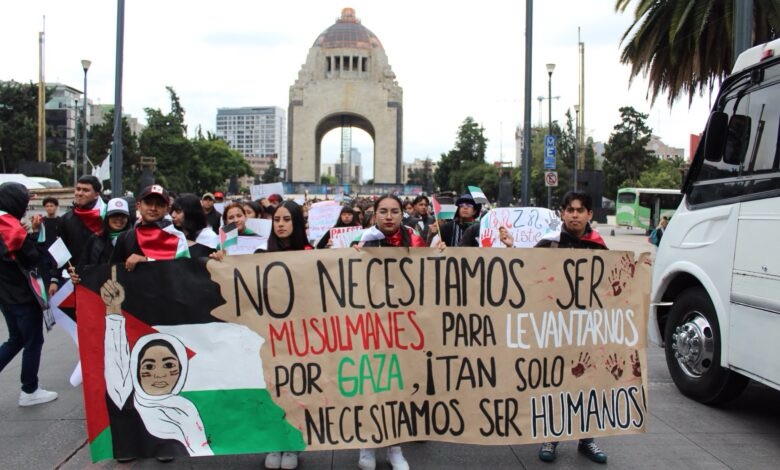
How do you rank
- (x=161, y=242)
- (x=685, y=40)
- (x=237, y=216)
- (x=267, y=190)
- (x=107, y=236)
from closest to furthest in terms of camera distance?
1. (x=161, y=242)
2. (x=107, y=236)
3. (x=237, y=216)
4. (x=685, y=40)
5. (x=267, y=190)

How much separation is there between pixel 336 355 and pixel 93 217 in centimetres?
305

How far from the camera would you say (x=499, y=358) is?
4.30 metres

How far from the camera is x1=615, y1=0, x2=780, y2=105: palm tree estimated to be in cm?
1151

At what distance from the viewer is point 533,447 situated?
480 cm

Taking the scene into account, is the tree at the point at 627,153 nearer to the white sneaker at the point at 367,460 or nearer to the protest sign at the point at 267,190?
the protest sign at the point at 267,190

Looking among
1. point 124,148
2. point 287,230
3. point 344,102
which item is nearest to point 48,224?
point 287,230

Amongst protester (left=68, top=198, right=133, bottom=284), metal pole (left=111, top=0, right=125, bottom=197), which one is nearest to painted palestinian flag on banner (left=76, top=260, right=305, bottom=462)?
protester (left=68, top=198, right=133, bottom=284)

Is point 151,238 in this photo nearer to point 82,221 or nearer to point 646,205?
point 82,221

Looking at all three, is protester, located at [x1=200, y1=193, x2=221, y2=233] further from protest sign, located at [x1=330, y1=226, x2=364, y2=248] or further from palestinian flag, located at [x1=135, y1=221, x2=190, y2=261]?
palestinian flag, located at [x1=135, y1=221, x2=190, y2=261]

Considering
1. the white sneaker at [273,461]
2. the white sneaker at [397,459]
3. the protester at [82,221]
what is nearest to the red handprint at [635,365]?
the white sneaker at [397,459]

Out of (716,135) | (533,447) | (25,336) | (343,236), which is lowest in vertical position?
(533,447)

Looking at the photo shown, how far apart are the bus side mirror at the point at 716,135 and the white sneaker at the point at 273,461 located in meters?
4.17

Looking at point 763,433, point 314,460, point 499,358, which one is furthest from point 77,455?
point 763,433

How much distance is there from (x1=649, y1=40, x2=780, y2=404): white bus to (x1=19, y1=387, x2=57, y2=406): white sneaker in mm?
5569
